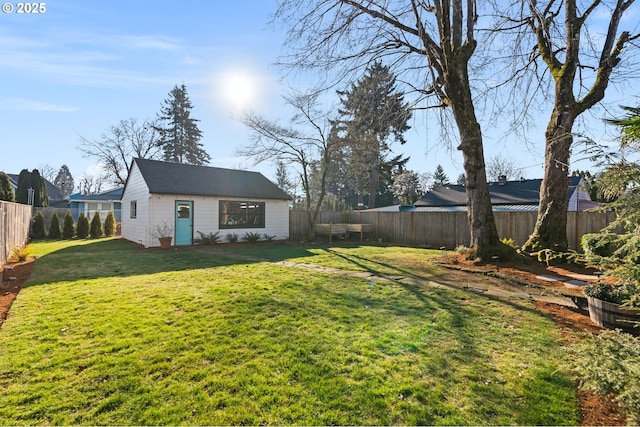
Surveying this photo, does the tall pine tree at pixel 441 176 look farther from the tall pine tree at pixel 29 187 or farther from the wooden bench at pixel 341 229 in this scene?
Answer: the tall pine tree at pixel 29 187

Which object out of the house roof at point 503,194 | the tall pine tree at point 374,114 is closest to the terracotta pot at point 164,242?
the tall pine tree at point 374,114

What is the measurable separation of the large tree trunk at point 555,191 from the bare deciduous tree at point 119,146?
2730cm

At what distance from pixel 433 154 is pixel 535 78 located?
3598 mm

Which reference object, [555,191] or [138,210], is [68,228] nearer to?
[138,210]

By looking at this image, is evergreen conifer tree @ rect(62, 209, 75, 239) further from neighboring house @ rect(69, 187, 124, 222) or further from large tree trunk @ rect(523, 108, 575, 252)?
large tree trunk @ rect(523, 108, 575, 252)

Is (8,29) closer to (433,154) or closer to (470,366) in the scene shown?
(470,366)

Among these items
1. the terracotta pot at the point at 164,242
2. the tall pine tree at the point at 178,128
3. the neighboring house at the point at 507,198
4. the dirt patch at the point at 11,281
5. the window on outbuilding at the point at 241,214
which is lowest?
the dirt patch at the point at 11,281

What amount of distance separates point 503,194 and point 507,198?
717mm

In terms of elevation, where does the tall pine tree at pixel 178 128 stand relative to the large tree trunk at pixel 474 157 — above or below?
above

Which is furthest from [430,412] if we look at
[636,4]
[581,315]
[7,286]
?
[636,4]

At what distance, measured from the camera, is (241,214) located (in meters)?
14.0

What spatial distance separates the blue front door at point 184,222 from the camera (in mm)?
12240

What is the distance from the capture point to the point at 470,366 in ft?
8.59

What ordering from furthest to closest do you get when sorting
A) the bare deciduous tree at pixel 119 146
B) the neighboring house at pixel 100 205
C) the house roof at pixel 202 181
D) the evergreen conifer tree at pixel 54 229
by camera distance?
the neighboring house at pixel 100 205, the bare deciduous tree at pixel 119 146, the evergreen conifer tree at pixel 54 229, the house roof at pixel 202 181
